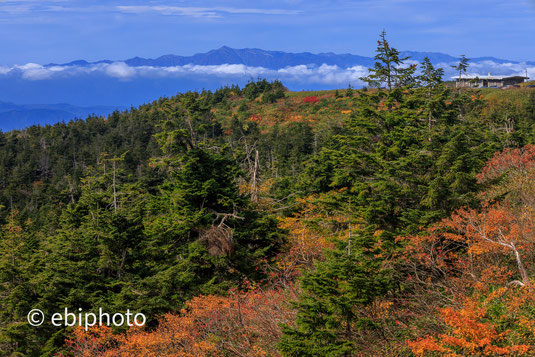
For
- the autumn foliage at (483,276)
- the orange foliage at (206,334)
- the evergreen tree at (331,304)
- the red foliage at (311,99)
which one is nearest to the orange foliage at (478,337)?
the autumn foliage at (483,276)

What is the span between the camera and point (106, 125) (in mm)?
107438

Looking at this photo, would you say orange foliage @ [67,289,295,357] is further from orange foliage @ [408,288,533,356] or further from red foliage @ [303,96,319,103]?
red foliage @ [303,96,319,103]

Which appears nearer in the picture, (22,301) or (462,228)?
(462,228)

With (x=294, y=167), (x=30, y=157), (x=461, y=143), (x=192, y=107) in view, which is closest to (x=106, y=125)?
(x=30, y=157)

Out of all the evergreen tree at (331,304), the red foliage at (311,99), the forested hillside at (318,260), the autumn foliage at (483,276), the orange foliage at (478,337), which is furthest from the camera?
the red foliage at (311,99)

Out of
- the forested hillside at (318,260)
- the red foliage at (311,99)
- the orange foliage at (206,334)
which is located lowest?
the orange foliage at (206,334)

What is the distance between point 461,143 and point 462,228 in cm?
375

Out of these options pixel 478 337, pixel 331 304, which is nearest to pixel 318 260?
pixel 331 304

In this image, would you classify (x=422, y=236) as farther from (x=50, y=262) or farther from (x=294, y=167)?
(x=294, y=167)

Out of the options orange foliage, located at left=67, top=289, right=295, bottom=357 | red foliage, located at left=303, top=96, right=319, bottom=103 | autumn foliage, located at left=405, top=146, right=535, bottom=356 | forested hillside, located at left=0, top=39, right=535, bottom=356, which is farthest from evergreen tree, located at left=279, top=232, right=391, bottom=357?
red foliage, located at left=303, top=96, right=319, bottom=103

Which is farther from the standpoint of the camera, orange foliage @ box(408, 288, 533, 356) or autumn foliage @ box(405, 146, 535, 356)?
autumn foliage @ box(405, 146, 535, 356)

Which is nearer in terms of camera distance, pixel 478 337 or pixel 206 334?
pixel 478 337

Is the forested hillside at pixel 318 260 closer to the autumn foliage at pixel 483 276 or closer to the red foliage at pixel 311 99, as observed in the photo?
the autumn foliage at pixel 483 276

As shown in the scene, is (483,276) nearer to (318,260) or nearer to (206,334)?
(318,260)
